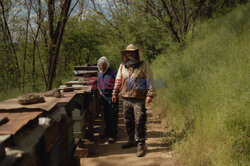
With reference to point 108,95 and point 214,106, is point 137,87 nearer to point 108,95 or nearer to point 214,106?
point 108,95

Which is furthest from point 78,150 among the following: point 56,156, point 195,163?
point 195,163

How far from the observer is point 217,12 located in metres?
10.8

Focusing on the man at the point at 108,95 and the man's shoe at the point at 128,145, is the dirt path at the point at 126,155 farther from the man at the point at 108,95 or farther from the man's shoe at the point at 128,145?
the man at the point at 108,95

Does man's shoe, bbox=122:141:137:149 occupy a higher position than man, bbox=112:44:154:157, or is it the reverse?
man, bbox=112:44:154:157

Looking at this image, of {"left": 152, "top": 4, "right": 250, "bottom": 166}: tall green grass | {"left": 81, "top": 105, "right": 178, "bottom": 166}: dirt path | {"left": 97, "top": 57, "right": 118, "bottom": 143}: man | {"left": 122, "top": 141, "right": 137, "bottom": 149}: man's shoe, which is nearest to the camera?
{"left": 152, "top": 4, "right": 250, "bottom": 166}: tall green grass

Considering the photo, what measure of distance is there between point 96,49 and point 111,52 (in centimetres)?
192

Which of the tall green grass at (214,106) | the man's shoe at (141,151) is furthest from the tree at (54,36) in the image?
the tall green grass at (214,106)

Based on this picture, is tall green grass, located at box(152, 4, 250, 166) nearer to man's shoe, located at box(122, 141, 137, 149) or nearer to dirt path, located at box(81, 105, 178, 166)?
dirt path, located at box(81, 105, 178, 166)

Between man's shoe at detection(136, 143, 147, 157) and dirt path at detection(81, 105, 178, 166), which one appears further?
man's shoe at detection(136, 143, 147, 157)

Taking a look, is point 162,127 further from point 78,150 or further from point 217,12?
point 217,12

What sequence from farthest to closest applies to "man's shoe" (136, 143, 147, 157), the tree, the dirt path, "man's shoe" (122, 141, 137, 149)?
the tree, "man's shoe" (122, 141, 137, 149), "man's shoe" (136, 143, 147, 157), the dirt path

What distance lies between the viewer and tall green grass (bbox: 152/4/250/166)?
9.46 feet

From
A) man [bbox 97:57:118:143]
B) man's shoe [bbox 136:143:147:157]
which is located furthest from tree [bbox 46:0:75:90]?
man's shoe [bbox 136:143:147:157]

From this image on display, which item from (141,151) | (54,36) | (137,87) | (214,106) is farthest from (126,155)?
(54,36)
